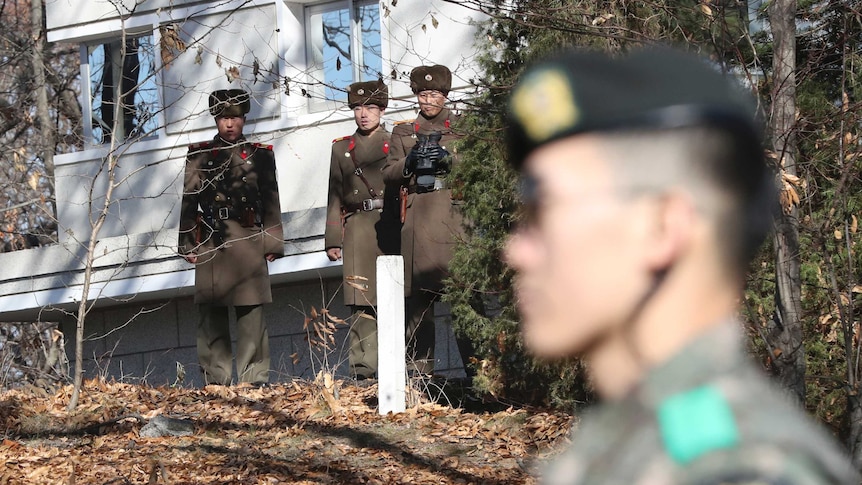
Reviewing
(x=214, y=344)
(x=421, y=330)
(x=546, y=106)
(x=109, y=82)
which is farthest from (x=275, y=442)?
(x=109, y=82)

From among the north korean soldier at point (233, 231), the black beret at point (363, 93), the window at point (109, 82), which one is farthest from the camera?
the window at point (109, 82)

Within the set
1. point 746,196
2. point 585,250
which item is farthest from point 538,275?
point 746,196

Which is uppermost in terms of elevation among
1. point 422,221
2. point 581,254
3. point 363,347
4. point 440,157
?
point 440,157

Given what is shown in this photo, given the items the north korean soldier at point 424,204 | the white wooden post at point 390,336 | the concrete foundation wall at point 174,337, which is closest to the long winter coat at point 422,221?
the north korean soldier at point 424,204

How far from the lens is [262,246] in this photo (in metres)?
9.34

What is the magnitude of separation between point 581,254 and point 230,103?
8250 millimetres

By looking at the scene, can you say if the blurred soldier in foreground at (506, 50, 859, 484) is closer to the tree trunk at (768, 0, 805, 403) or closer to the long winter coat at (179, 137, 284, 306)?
the tree trunk at (768, 0, 805, 403)

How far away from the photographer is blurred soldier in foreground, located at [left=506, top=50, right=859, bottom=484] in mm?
947

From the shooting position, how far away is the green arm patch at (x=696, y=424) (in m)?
0.89

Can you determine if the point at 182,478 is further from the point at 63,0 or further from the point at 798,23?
the point at 63,0

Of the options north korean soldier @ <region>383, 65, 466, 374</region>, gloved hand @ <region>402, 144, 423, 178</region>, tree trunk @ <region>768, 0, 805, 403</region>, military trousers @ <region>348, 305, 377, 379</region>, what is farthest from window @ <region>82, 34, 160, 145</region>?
tree trunk @ <region>768, 0, 805, 403</region>

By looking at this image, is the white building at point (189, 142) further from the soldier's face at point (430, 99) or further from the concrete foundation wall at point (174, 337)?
the soldier's face at point (430, 99)

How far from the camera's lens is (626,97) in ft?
3.26

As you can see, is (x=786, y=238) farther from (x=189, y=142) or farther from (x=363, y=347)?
(x=189, y=142)
